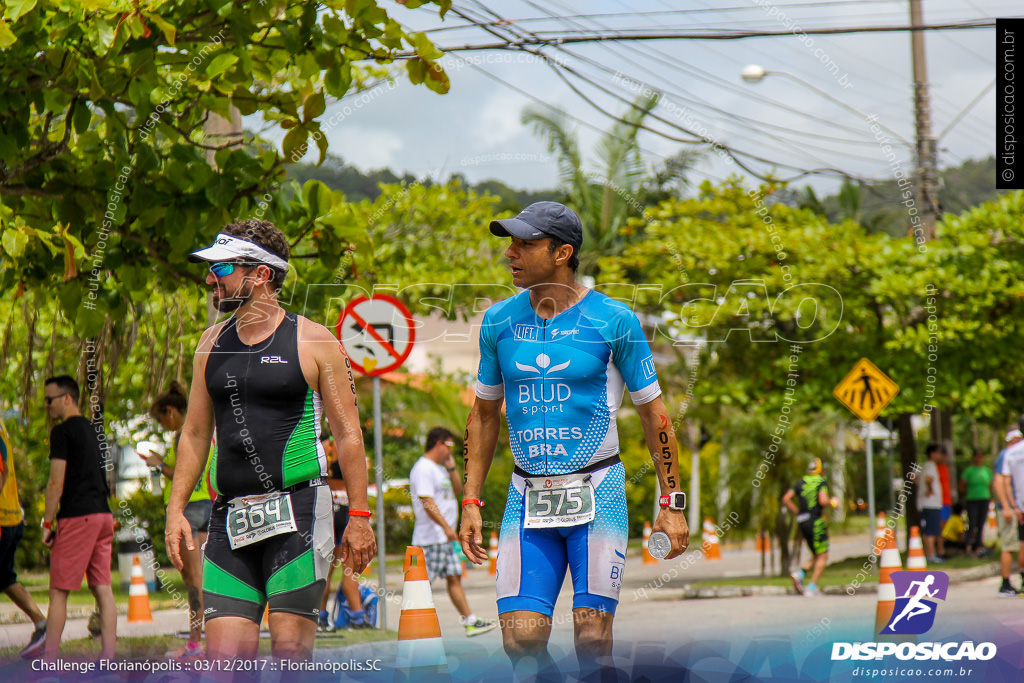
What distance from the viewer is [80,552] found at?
719 cm

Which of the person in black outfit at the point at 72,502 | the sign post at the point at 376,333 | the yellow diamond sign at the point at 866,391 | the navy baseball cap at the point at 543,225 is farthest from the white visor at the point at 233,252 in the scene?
the yellow diamond sign at the point at 866,391

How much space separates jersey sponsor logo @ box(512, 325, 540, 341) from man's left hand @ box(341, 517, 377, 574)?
893 millimetres

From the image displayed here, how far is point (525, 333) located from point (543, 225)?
16.4 inches

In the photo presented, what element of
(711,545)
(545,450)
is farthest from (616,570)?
(711,545)

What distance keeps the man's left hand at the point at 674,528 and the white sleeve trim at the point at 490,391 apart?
2.62 ft

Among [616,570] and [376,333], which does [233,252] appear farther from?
[376,333]

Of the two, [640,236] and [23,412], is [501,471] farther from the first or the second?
[23,412]

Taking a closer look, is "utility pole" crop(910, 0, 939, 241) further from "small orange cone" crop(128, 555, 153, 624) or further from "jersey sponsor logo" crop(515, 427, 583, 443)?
"jersey sponsor logo" crop(515, 427, 583, 443)

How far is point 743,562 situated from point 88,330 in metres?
16.2

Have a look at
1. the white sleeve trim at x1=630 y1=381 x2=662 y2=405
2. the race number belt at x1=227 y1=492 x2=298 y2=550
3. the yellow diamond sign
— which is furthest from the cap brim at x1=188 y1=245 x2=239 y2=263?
the yellow diamond sign

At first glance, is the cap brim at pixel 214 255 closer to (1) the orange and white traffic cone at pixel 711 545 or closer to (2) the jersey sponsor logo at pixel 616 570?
(2) the jersey sponsor logo at pixel 616 570

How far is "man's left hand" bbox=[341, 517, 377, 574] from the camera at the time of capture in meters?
4.22

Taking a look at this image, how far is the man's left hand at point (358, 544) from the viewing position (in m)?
4.22

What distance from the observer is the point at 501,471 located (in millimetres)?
21203
